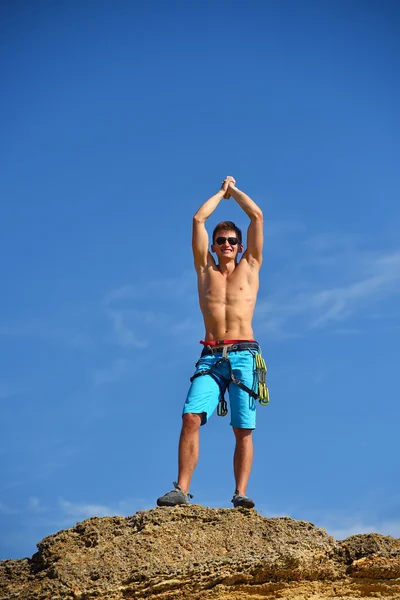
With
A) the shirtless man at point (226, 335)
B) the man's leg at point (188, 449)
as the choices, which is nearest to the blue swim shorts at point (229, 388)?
the shirtless man at point (226, 335)

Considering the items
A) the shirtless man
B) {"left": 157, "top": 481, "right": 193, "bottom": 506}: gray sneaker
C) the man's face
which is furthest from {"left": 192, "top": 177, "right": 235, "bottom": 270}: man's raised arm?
{"left": 157, "top": 481, "right": 193, "bottom": 506}: gray sneaker

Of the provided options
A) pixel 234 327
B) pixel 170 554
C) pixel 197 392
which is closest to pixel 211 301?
pixel 234 327

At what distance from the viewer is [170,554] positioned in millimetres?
6996

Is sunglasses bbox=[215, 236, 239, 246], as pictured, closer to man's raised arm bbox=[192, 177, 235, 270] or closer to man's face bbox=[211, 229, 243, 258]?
man's face bbox=[211, 229, 243, 258]

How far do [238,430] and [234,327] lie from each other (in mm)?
1199

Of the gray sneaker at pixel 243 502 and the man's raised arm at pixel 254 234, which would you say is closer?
the gray sneaker at pixel 243 502

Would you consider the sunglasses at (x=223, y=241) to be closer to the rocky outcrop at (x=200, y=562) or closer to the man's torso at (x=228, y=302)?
the man's torso at (x=228, y=302)

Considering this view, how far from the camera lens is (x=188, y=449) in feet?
27.0

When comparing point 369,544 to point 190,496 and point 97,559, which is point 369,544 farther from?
point 97,559

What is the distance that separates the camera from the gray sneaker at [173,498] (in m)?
7.83

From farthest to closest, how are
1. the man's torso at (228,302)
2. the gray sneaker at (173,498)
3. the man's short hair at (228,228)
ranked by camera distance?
the man's short hair at (228,228) < the man's torso at (228,302) < the gray sneaker at (173,498)

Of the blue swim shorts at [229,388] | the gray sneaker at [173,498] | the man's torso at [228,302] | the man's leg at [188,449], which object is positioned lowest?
the gray sneaker at [173,498]

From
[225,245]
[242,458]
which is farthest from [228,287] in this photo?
[242,458]

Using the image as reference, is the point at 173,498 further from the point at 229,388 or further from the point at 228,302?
the point at 228,302
